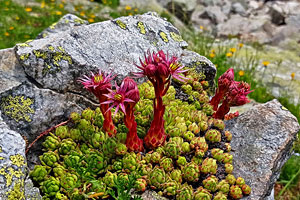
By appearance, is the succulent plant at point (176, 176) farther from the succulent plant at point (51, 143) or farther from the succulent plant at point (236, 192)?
the succulent plant at point (51, 143)

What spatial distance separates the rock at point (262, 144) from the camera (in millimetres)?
3361

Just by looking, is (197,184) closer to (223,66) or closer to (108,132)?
(108,132)

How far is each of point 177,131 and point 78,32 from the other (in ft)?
6.05

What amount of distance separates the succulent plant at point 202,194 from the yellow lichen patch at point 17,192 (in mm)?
1692

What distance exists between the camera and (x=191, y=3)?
17.1m

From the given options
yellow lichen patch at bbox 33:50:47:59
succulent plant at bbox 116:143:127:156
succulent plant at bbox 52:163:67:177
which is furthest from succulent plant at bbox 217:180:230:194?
yellow lichen patch at bbox 33:50:47:59

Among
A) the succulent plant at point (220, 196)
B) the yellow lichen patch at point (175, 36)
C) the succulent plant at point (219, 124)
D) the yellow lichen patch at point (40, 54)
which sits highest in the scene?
the yellow lichen patch at point (175, 36)

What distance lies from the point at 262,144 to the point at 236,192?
74 cm

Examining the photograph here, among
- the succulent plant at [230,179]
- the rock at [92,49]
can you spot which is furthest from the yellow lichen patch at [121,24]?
the succulent plant at [230,179]

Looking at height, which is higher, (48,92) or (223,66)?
(48,92)

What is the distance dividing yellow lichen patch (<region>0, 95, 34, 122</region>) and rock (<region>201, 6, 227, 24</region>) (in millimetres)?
15405

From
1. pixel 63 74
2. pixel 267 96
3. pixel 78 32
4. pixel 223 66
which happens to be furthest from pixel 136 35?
pixel 267 96

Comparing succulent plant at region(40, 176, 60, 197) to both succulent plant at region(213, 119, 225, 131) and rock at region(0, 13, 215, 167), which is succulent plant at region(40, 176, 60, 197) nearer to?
rock at region(0, 13, 215, 167)

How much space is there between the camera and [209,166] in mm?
3266
